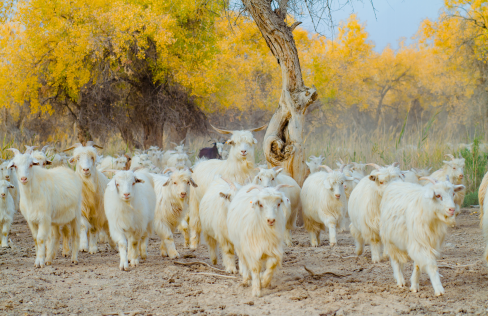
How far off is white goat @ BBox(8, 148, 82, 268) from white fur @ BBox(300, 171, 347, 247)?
3697 mm

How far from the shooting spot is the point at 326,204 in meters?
8.11

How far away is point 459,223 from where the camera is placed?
10109mm

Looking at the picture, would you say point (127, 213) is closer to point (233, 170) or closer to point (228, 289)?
point (228, 289)

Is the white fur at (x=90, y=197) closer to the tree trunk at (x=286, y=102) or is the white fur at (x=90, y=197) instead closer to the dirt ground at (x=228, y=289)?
the dirt ground at (x=228, y=289)

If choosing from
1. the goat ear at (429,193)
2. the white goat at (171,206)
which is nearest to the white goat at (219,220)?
the white goat at (171,206)

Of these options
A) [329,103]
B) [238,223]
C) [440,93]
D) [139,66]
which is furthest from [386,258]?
[440,93]

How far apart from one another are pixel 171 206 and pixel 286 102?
342 cm

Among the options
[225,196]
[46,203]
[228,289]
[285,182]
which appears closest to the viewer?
[228,289]

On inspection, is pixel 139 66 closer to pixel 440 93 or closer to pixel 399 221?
pixel 399 221

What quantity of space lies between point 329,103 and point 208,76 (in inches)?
675

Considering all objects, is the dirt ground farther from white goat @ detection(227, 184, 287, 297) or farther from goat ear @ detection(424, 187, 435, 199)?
goat ear @ detection(424, 187, 435, 199)

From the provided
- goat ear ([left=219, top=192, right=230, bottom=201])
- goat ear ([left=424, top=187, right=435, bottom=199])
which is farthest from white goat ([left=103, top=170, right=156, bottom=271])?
goat ear ([left=424, top=187, right=435, bottom=199])

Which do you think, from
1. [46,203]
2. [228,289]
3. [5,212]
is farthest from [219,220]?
[5,212]

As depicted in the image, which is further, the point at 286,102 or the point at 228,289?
the point at 286,102
